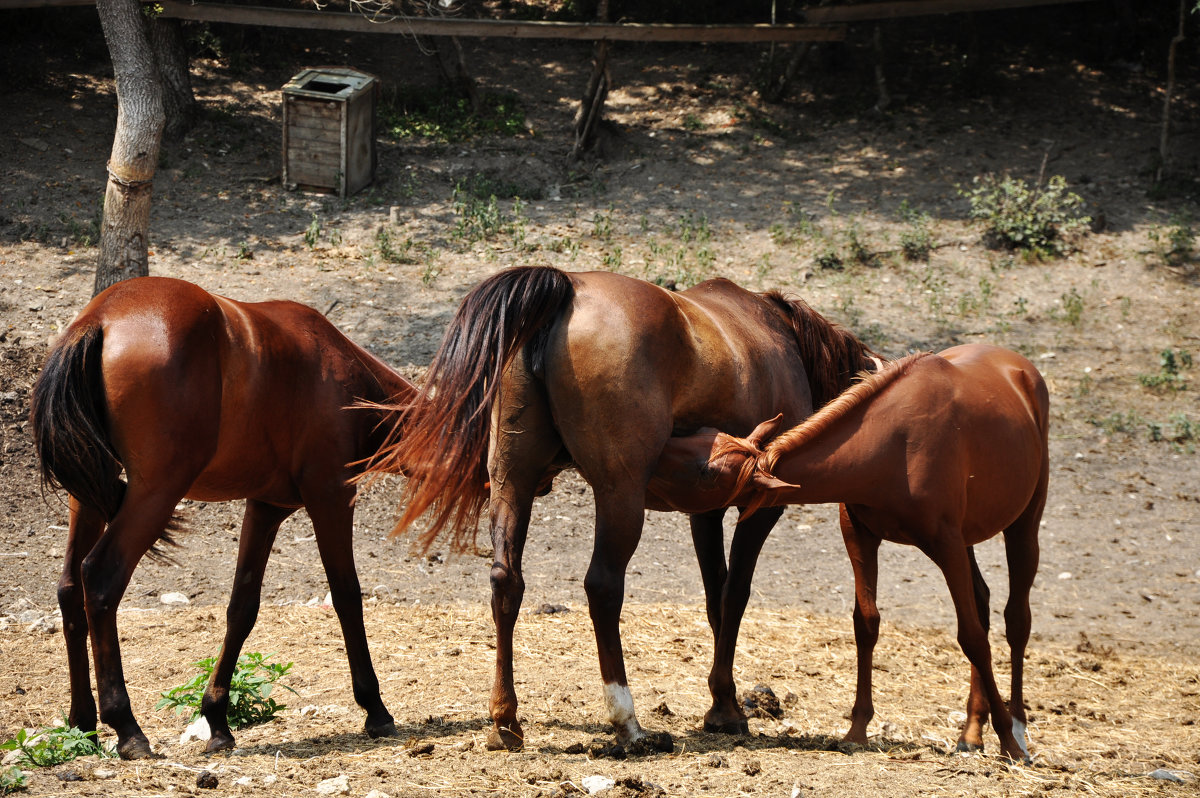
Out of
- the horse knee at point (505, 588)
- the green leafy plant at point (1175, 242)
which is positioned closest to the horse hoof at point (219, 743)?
the horse knee at point (505, 588)

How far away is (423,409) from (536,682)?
1.71 meters

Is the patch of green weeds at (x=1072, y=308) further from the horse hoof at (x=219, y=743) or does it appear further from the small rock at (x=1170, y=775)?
the horse hoof at (x=219, y=743)

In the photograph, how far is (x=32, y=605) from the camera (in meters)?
6.20

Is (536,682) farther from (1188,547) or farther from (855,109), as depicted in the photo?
(855,109)

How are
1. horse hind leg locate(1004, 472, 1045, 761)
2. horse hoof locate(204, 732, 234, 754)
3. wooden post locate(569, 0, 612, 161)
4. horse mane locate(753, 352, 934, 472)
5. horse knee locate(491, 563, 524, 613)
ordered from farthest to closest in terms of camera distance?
wooden post locate(569, 0, 612, 161)
horse hind leg locate(1004, 472, 1045, 761)
horse hoof locate(204, 732, 234, 754)
horse knee locate(491, 563, 524, 613)
horse mane locate(753, 352, 934, 472)

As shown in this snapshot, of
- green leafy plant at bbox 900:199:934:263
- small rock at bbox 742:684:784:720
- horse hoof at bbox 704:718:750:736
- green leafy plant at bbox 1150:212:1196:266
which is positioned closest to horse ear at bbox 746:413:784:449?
horse hoof at bbox 704:718:750:736

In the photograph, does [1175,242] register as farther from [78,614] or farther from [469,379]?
[78,614]

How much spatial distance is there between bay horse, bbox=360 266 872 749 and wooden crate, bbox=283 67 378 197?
8185 mm

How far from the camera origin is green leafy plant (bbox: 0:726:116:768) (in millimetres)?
3812

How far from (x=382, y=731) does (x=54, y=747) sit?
4.21 feet

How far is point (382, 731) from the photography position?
4.61 meters

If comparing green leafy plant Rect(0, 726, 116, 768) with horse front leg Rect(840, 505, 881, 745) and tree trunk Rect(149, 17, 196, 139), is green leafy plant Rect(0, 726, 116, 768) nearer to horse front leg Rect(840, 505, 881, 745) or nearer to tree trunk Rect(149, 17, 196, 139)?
horse front leg Rect(840, 505, 881, 745)

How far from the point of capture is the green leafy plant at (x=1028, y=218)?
1144 centimetres

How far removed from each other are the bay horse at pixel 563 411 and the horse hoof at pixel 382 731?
62cm
